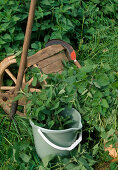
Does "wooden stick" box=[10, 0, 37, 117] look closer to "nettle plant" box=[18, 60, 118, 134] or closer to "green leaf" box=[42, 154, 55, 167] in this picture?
"nettle plant" box=[18, 60, 118, 134]

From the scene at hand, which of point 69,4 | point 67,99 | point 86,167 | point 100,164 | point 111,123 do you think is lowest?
point 100,164

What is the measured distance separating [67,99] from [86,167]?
0.60m

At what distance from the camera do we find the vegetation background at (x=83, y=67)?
2287mm

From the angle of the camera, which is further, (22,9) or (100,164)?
(22,9)

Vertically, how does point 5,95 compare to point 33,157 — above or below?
above

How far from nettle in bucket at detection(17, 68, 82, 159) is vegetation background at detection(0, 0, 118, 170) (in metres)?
0.08

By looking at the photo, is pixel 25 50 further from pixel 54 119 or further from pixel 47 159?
pixel 47 159

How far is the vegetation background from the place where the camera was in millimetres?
2287

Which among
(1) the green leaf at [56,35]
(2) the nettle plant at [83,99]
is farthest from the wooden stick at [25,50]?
(1) the green leaf at [56,35]

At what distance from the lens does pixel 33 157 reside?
248cm

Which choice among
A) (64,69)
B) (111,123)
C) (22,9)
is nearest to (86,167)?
(111,123)

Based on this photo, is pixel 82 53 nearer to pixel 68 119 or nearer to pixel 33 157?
pixel 68 119

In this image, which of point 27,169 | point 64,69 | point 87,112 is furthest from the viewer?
point 64,69

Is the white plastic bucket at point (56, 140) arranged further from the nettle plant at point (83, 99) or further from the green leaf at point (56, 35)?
the green leaf at point (56, 35)
